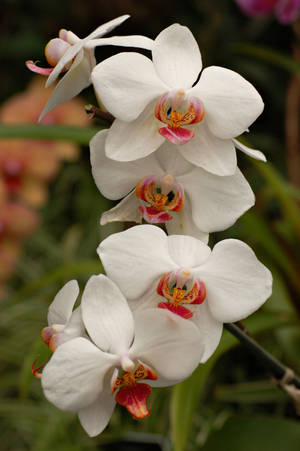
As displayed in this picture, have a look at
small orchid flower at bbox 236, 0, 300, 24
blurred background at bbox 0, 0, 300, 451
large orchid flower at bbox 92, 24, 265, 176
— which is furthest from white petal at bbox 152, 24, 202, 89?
small orchid flower at bbox 236, 0, 300, 24

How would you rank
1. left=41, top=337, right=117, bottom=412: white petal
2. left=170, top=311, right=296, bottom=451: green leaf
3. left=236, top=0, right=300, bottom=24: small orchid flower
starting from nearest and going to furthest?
1. left=41, top=337, right=117, bottom=412: white petal
2. left=170, top=311, right=296, bottom=451: green leaf
3. left=236, top=0, right=300, bottom=24: small orchid flower

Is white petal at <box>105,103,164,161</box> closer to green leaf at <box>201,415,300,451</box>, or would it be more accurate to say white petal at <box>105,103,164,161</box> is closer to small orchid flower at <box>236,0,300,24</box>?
green leaf at <box>201,415,300,451</box>

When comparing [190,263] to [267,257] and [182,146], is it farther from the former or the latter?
[267,257]

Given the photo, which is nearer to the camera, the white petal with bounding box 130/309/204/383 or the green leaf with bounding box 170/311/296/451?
the white petal with bounding box 130/309/204/383

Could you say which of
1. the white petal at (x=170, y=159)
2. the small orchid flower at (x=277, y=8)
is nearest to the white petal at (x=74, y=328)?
the white petal at (x=170, y=159)

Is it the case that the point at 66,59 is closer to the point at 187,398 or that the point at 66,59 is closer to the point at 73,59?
the point at 73,59

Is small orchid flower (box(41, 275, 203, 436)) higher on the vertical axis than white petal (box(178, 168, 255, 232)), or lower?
lower

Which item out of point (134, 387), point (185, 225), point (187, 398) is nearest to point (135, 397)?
point (134, 387)
